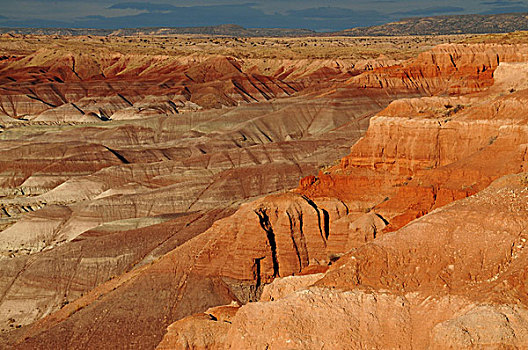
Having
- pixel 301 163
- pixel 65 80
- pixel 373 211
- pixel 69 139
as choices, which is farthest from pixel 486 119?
pixel 65 80

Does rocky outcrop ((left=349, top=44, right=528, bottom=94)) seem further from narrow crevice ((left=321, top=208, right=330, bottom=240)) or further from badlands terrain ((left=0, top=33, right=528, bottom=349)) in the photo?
narrow crevice ((left=321, top=208, right=330, bottom=240))

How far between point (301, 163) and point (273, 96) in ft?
215

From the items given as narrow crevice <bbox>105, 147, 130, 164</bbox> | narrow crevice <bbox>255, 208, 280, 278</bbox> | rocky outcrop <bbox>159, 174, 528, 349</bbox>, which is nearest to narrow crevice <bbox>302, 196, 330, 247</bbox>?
narrow crevice <bbox>255, 208, 280, 278</bbox>

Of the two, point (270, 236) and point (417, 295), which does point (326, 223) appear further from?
point (417, 295)

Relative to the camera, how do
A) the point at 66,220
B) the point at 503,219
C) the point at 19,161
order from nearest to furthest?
A: the point at 503,219 → the point at 66,220 → the point at 19,161

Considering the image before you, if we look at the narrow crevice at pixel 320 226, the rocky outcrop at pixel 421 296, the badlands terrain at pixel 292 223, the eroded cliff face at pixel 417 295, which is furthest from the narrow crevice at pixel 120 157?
the rocky outcrop at pixel 421 296

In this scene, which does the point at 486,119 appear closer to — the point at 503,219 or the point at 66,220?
the point at 503,219

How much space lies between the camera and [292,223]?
30453 mm

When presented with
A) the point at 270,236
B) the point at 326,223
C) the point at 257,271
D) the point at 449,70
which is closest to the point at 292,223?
the point at 270,236

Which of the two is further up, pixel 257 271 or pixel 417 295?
pixel 417 295

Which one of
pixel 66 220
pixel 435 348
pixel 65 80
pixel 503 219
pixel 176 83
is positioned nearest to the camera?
pixel 435 348

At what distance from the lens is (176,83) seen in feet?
459

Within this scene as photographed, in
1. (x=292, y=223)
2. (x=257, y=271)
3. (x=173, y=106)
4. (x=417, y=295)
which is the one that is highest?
(x=417, y=295)

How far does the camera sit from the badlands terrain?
14.1 metres
